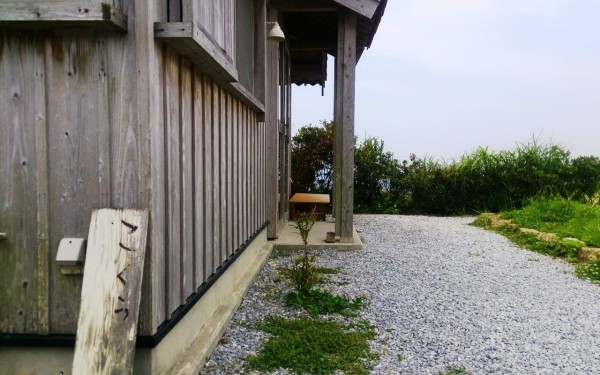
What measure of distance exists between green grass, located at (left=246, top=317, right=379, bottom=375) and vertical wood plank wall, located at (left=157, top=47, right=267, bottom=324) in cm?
59

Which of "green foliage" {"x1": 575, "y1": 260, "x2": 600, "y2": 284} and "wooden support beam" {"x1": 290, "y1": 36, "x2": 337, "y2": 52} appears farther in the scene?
"wooden support beam" {"x1": 290, "y1": 36, "x2": 337, "y2": 52}

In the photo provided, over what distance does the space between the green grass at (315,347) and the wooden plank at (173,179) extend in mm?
725

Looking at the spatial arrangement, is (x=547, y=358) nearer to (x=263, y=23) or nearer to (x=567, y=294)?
(x=567, y=294)

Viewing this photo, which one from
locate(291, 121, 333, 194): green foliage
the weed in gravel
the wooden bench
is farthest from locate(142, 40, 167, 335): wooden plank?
locate(291, 121, 333, 194): green foliage

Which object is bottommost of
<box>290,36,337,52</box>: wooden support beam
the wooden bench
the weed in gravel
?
the weed in gravel

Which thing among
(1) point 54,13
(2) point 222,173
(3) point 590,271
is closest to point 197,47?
(1) point 54,13

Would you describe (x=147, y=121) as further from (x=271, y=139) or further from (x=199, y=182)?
(x=271, y=139)

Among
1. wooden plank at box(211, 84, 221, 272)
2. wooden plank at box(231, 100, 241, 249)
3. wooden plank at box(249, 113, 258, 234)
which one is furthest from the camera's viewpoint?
wooden plank at box(249, 113, 258, 234)

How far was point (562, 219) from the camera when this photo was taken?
8.30 metres

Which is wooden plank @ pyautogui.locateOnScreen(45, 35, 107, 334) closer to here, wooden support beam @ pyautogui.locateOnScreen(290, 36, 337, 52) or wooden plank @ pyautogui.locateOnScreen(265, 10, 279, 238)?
wooden plank @ pyautogui.locateOnScreen(265, 10, 279, 238)

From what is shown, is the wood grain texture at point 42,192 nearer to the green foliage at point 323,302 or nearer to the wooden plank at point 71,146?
the wooden plank at point 71,146

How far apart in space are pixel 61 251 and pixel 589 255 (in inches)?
244

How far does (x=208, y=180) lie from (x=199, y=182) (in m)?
0.23

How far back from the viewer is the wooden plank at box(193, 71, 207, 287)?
277cm
